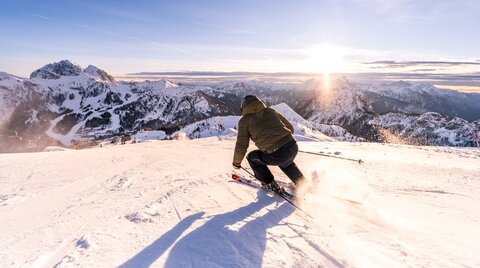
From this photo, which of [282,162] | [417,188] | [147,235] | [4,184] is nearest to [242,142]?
[282,162]

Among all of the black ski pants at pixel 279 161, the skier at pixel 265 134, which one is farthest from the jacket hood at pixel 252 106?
the black ski pants at pixel 279 161

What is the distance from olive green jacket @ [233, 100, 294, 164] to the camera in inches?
292

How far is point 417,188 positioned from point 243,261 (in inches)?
265

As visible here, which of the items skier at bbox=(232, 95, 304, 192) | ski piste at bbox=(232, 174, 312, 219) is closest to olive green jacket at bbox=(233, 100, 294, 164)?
skier at bbox=(232, 95, 304, 192)

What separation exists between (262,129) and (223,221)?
2.32 meters

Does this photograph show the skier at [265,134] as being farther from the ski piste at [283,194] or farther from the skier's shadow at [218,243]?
the skier's shadow at [218,243]

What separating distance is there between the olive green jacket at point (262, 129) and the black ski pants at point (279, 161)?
130mm

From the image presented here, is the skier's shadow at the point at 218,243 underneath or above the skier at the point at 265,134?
underneath

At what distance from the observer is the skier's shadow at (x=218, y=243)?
456cm

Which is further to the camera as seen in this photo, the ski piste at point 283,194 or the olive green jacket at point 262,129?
the olive green jacket at point 262,129

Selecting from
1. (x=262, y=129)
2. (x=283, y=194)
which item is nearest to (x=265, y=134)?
(x=262, y=129)

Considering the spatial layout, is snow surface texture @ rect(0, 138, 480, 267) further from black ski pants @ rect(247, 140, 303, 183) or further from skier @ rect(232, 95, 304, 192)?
skier @ rect(232, 95, 304, 192)

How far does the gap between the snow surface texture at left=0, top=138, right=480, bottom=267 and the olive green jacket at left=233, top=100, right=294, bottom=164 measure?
1.31 m

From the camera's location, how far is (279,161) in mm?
7457
